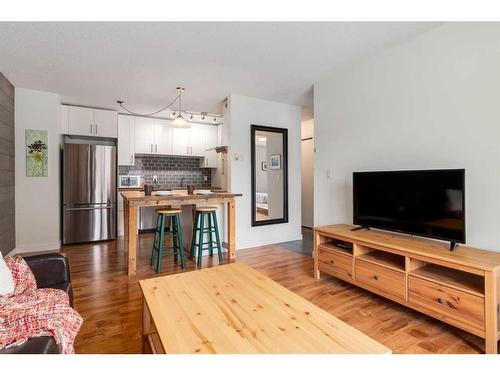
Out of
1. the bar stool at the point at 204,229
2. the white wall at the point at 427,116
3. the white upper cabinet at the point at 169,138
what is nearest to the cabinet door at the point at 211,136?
the white upper cabinet at the point at 169,138

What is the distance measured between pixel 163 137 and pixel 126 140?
0.72 metres

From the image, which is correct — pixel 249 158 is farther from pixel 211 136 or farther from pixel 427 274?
pixel 427 274

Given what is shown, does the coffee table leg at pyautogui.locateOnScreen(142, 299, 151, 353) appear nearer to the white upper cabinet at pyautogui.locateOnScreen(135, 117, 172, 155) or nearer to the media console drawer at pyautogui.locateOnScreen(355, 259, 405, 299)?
the media console drawer at pyautogui.locateOnScreen(355, 259, 405, 299)

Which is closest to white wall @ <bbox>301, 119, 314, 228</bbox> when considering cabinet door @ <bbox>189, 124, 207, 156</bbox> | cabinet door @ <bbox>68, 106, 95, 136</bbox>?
cabinet door @ <bbox>189, 124, 207, 156</bbox>

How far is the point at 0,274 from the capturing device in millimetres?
1481

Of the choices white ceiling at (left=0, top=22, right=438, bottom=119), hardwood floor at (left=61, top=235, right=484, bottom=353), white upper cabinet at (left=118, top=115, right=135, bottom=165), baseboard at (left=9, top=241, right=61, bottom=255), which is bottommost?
hardwood floor at (left=61, top=235, right=484, bottom=353)

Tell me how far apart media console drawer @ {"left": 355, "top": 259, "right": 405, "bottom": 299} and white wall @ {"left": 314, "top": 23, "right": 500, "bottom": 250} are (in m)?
0.68

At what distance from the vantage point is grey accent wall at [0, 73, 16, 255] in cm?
340

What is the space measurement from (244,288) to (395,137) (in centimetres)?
215

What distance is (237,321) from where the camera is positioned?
4.20 feet

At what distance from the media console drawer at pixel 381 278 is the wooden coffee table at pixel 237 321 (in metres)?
1.12

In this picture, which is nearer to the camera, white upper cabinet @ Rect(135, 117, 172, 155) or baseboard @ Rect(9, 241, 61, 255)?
baseboard @ Rect(9, 241, 61, 255)
